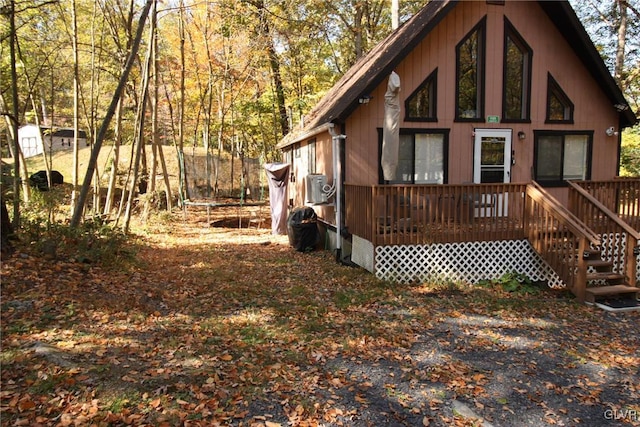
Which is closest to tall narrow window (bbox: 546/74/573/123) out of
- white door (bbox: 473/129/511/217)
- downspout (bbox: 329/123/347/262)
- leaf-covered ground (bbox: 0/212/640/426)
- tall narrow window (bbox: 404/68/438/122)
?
white door (bbox: 473/129/511/217)

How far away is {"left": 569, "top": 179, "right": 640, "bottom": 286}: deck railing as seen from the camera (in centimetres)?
770

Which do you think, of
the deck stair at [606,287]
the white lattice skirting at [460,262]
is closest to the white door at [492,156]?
the white lattice skirting at [460,262]

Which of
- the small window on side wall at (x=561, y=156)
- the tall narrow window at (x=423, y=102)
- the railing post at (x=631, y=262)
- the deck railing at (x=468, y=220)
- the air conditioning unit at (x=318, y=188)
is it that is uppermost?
the tall narrow window at (x=423, y=102)

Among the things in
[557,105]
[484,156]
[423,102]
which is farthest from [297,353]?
[557,105]

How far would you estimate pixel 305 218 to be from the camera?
11336 mm

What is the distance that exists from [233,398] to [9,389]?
1.84 meters

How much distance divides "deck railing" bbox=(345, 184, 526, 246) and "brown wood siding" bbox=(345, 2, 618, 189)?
1.34 meters

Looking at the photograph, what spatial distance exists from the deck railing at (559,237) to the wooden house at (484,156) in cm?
3

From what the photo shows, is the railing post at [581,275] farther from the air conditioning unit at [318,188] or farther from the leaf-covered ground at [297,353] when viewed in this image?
the air conditioning unit at [318,188]

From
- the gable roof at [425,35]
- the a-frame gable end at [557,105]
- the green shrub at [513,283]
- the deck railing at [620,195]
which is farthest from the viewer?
the a-frame gable end at [557,105]

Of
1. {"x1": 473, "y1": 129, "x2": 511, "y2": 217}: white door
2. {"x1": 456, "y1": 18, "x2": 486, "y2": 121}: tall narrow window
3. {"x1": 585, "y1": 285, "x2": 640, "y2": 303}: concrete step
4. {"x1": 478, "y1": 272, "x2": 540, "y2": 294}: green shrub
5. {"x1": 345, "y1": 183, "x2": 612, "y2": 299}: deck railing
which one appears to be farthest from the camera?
{"x1": 473, "y1": 129, "x2": 511, "y2": 217}: white door

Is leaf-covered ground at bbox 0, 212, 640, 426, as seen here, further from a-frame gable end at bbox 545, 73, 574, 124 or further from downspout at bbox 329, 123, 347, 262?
a-frame gable end at bbox 545, 73, 574, 124

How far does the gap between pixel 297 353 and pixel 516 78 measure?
342 inches

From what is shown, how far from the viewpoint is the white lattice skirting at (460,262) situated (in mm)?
8227
